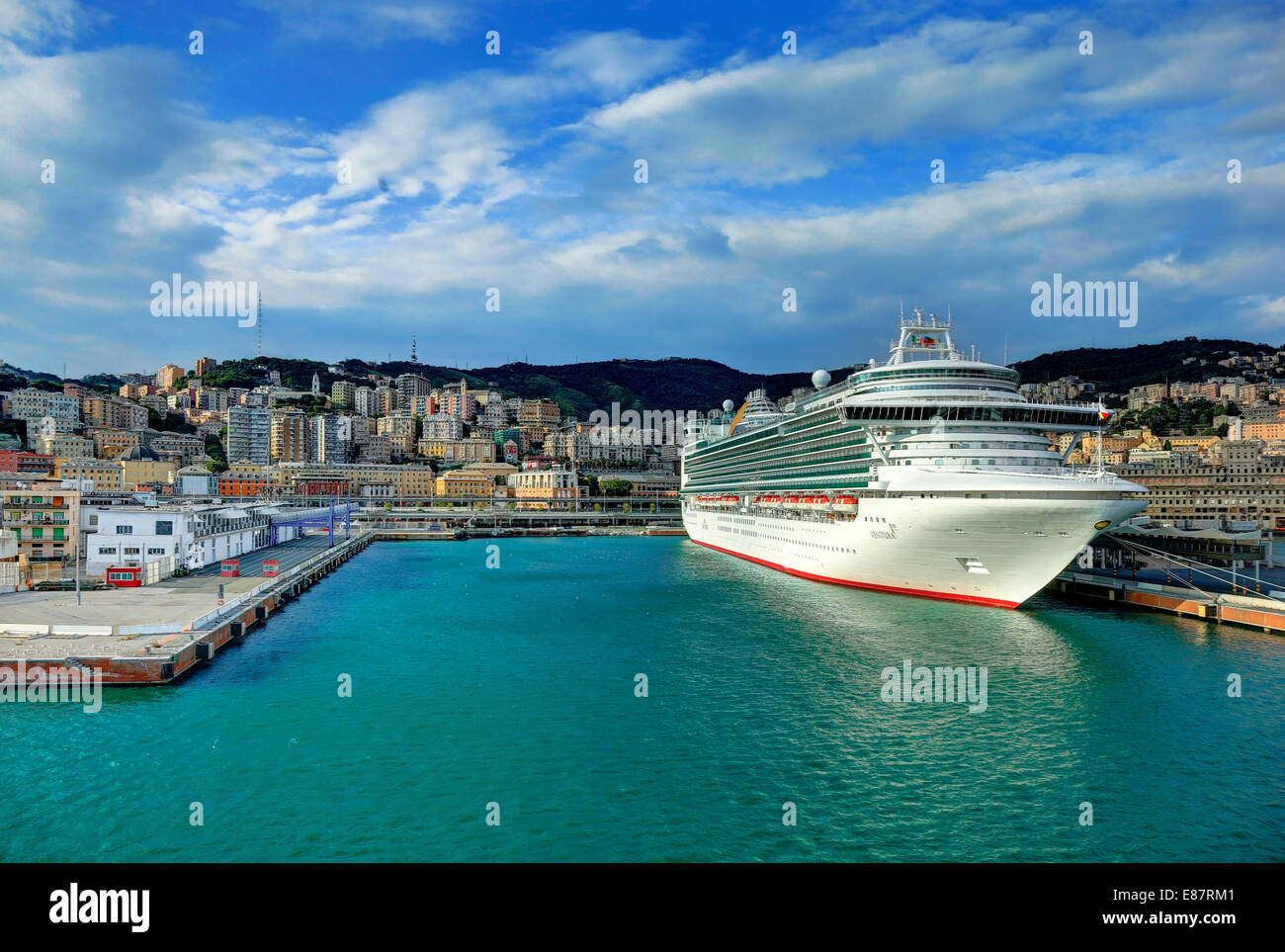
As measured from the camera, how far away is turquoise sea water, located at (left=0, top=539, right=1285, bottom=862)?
11.8m

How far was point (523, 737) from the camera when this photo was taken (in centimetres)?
1645

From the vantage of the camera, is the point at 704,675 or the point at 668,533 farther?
the point at 668,533

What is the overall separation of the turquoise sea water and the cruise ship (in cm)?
274

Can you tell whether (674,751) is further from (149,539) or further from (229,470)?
(229,470)

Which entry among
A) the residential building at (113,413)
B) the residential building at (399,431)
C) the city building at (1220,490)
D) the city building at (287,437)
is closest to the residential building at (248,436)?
the city building at (287,437)

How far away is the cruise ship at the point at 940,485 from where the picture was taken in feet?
87.5

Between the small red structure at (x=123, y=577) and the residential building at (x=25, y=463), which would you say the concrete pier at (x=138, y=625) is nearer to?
the small red structure at (x=123, y=577)

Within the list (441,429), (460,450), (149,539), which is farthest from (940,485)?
(441,429)

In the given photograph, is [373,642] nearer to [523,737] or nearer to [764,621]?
[523,737]

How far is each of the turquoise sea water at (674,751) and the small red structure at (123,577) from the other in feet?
33.9

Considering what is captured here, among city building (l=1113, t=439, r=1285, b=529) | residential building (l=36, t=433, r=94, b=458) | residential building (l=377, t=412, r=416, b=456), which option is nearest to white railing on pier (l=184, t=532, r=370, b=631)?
city building (l=1113, t=439, r=1285, b=529)

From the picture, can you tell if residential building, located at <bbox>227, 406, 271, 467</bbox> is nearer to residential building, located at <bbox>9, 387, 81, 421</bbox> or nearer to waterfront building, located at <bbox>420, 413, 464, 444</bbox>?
residential building, located at <bbox>9, 387, 81, 421</bbox>
